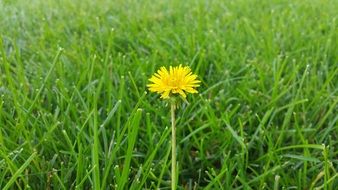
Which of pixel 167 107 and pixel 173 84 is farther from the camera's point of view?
pixel 167 107

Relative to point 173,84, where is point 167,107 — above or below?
below

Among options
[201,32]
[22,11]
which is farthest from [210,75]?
[22,11]

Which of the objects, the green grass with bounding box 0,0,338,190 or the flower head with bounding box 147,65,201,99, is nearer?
the flower head with bounding box 147,65,201,99

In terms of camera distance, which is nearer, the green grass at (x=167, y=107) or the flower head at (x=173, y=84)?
the flower head at (x=173, y=84)

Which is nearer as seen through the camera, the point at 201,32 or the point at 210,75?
the point at 210,75

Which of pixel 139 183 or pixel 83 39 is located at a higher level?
pixel 83 39

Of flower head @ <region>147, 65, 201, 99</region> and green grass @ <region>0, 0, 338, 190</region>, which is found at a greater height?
flower head @ <region>147, 65, 201, 99</region>

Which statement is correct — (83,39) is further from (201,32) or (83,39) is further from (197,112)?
(197,112)

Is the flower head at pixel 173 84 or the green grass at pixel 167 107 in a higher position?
the flower head at pixel 173 84
